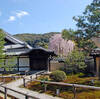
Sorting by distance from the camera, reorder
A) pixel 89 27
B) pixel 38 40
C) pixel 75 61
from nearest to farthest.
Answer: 1. pixel 89 27
2. pixel 75 61
3. pixel 38 40

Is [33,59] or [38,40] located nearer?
[33,59]

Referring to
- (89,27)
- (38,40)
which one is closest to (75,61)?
(89,27)

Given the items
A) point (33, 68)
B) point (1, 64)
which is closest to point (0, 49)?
point (1, 64)

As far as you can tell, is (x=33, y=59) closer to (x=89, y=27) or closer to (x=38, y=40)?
(x=89, y=27)

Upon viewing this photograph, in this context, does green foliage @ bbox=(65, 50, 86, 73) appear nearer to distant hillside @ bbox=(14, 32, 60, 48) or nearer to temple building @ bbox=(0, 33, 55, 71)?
temple building @ bbox=(0, 33, 55, 71)

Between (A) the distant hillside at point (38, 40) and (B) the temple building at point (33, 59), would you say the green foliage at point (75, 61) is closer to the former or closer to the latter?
(B) the temple building at point (33, 59)

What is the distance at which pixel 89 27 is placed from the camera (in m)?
12.2

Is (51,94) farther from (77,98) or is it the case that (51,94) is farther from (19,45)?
(19,45)

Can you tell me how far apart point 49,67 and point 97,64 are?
26.9 ft

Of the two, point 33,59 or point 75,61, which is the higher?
point 33,59

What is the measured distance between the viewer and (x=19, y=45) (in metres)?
26.2

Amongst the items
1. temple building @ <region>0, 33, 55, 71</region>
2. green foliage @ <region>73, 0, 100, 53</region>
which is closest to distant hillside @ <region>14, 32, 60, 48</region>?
temple building @ <region>0, 33, 55, 71</region>

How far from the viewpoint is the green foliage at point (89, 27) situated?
11.9 meters

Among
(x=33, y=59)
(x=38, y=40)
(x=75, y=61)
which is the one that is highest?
(x=38, y=40)
